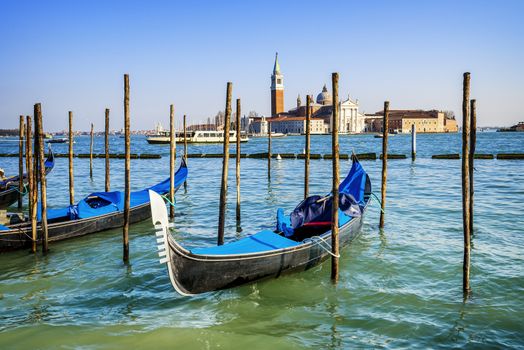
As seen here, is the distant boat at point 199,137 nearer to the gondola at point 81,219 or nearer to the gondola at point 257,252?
the gondola at point 81,219

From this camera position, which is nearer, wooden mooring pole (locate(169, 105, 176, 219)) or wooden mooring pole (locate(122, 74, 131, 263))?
wooden mooring pole (locate(122, 74, 131, 263))

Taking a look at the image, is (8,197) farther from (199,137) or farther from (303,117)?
(303,117)

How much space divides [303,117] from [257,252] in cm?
9541

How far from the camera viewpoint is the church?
100 meters

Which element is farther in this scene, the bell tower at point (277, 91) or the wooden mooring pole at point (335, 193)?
the bell tower at point (277, 91)

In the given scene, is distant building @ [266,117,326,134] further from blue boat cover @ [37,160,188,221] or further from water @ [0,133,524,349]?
water @ [0,133,524,349]

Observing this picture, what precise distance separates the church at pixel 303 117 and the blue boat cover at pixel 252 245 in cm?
9065

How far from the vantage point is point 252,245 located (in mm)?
5621

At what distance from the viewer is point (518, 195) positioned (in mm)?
13086

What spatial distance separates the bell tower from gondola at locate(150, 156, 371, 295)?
3941 inches

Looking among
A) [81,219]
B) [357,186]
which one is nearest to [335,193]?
[357,186]

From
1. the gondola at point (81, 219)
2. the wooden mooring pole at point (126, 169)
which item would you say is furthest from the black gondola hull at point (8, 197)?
the wooden mooring pole at point (126, 169)

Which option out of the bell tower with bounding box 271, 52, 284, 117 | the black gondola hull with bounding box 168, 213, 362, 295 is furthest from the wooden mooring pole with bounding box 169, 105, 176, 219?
the bell tower with bounding box 271, 52, 284, 117

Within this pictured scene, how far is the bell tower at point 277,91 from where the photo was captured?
106m
